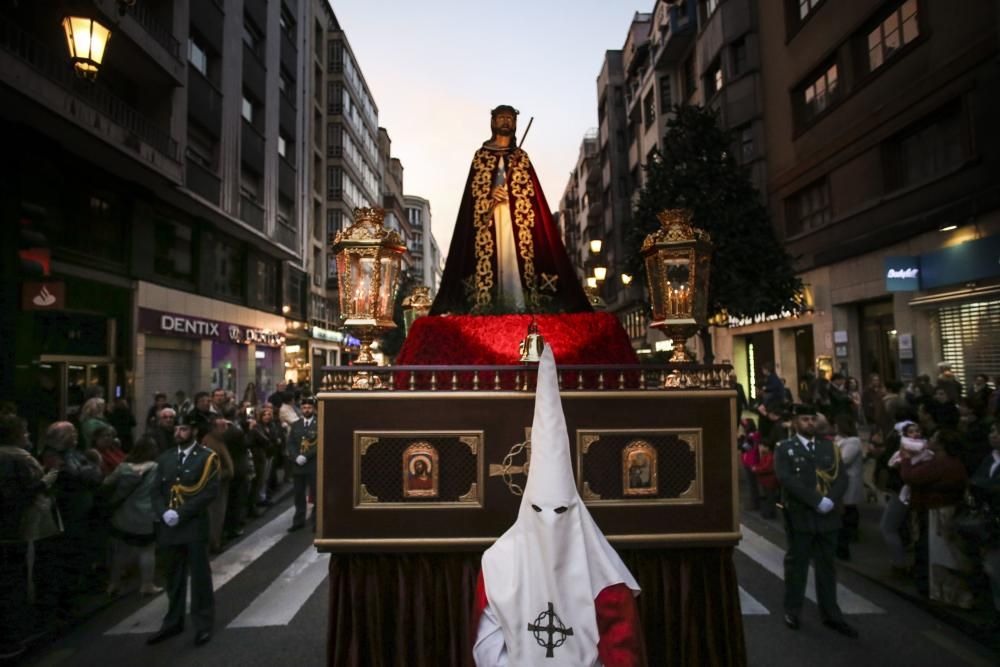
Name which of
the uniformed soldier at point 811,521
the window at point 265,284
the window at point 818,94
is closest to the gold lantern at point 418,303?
the uniformed soldier at point 811,521

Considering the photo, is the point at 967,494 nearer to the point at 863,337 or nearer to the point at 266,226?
the point at 863,337

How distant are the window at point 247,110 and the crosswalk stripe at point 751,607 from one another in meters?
23.3

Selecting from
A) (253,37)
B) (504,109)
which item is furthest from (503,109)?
(253,37)

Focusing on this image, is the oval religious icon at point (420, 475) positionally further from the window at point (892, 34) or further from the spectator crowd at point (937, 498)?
the window at point (892, 34)

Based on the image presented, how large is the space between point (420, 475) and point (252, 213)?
2188cm

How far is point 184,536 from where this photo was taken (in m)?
5.52

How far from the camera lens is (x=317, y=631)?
5.59 m

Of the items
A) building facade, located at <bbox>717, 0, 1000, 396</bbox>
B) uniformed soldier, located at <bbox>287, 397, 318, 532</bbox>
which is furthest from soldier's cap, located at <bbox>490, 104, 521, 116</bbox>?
building facade, located at <bbox>717, 0, 1000, 396</bbox>

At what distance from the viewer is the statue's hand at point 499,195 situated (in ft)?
18.6

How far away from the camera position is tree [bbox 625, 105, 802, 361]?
15133 mm

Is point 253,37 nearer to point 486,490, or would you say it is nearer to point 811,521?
point 486,490

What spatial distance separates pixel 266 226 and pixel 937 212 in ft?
74.6

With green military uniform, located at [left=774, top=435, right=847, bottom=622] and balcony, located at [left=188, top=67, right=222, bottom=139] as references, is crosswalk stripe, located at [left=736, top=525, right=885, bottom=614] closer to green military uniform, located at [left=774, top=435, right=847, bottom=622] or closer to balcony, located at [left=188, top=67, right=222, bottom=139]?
green military uniform, located at [left=774, top=435, right=847, bottom=622]

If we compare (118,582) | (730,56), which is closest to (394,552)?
(118,582)
